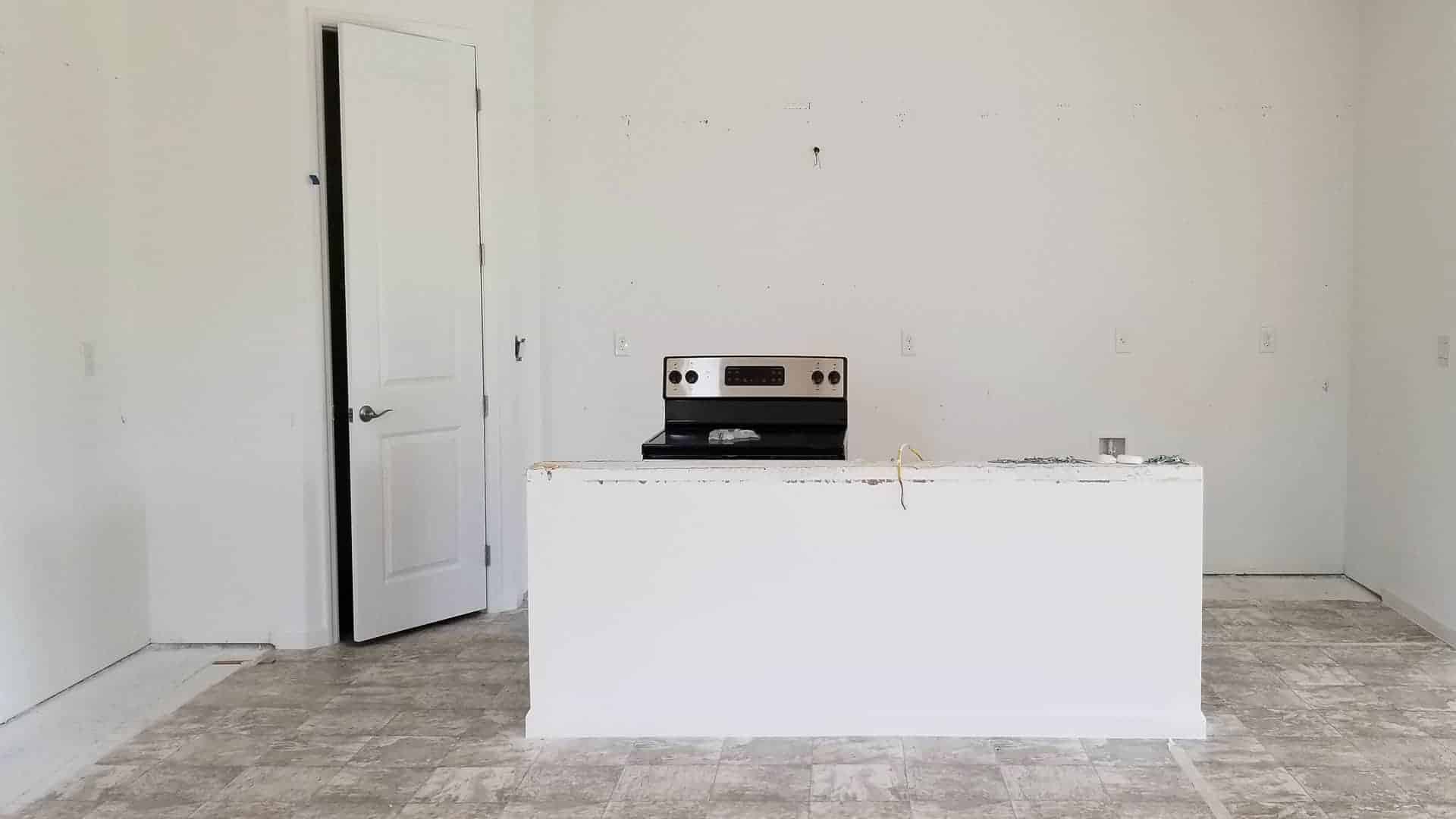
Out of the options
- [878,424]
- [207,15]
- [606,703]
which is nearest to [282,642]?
[606,703]

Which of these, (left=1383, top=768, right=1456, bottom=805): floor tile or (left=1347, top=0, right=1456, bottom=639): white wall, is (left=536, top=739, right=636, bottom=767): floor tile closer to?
(left=1383, top=768, right=1456, bottom=805): floor tile

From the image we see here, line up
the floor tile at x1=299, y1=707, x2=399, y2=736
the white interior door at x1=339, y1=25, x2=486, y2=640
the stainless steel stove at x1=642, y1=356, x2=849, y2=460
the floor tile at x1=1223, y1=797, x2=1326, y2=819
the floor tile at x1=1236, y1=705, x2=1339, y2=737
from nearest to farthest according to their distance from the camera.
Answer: the floor tile at x1=1223, y1=797, x2=1326, y2=819 < the floor tile at x1=1236, y1=705, x2=1339, y2=737 < the floor tile at x1=299, y1=707, x2=399, y2=736 < the stainless steel stove at x1=642, y1=356, x2=849, y2=460 < the white interior door at x1=339, y1=25, x2=486, y2=640

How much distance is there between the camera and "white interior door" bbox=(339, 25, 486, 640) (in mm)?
3793

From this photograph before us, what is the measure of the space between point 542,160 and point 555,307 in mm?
600

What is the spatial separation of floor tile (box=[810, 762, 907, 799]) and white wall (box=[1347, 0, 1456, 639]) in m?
2.28

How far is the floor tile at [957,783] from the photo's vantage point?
2.53 meters

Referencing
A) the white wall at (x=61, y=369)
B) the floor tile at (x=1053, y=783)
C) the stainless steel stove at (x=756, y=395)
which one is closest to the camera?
the floor tile at (x=1053, y=783)

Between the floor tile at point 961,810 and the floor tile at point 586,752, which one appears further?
the floor tile at point 586,752

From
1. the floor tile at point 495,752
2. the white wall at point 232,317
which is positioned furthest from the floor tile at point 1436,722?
the white wall at point 232,317

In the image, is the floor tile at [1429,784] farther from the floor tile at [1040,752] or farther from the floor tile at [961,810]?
the floor tile at [961,810]

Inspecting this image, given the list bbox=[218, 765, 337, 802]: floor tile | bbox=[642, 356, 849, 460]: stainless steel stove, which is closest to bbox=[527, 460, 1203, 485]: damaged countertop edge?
bbox=[642, 356, 849, 460]: stainless steel stove

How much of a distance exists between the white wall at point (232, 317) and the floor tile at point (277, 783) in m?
1.13

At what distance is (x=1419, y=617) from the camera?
394 cm

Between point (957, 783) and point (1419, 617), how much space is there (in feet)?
7.65
